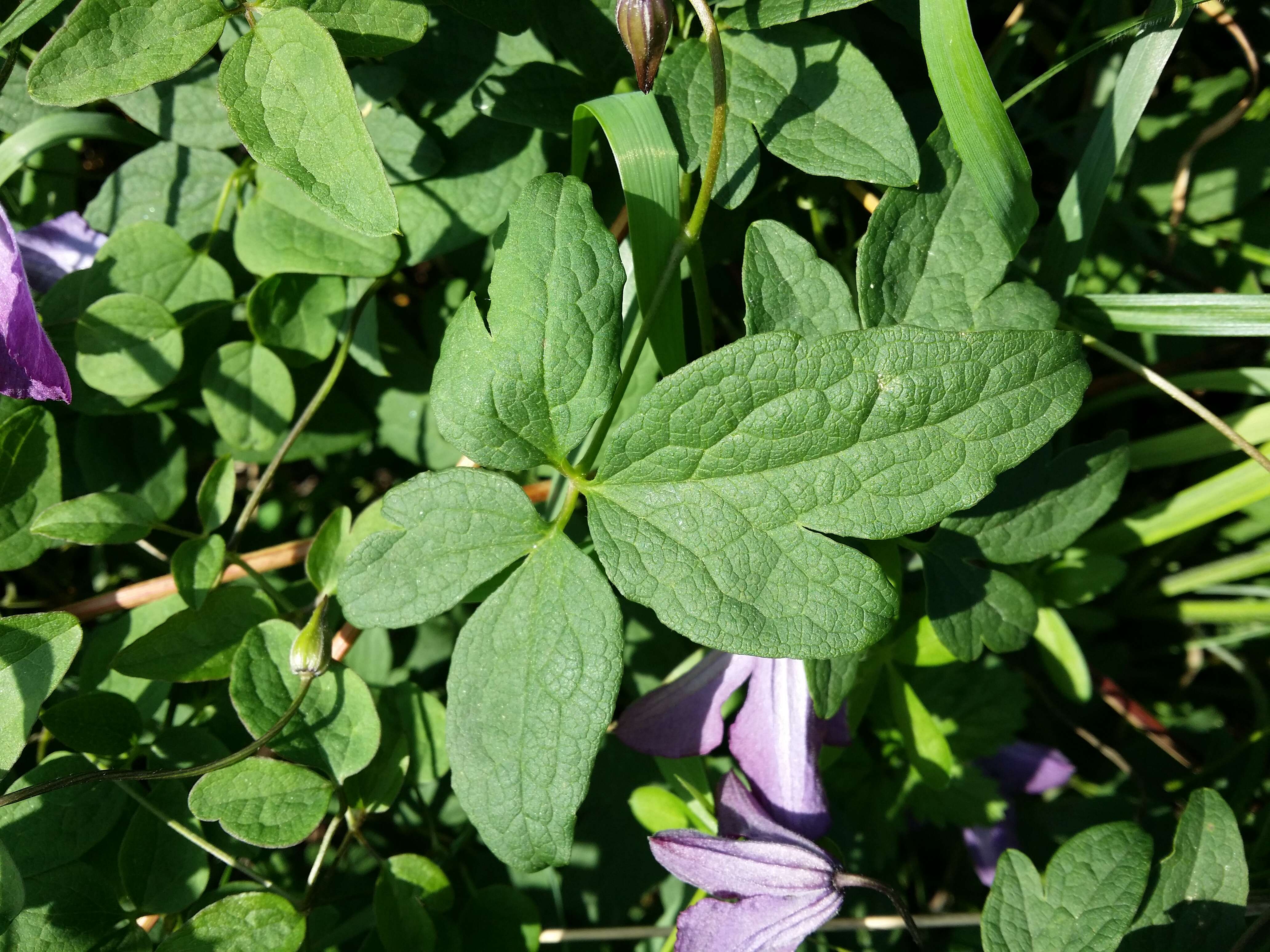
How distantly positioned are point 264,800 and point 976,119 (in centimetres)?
110

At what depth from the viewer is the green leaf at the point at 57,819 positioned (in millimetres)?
1045

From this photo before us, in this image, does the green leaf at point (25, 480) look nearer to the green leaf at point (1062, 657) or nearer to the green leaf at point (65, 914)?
the green leaf at point (65, 914)

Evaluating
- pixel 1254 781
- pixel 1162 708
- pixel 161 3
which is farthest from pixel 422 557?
pixel 1162 708

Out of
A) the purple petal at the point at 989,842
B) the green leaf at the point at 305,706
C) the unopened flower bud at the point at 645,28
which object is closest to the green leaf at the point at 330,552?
the green leaf at the point at 305,706

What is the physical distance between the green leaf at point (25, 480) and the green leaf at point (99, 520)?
0.16 feet

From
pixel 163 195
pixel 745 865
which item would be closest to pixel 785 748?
pixel 745 865

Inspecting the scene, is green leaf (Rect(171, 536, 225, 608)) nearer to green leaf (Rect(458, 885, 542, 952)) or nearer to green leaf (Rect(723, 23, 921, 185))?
green leaf (Rect(458, 885, 542, 952))

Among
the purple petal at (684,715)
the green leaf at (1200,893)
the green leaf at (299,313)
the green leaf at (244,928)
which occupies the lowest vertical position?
the green leaf at (1200,893)

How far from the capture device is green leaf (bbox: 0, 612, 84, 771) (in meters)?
0.96

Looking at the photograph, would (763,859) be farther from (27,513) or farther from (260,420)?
(27,513)

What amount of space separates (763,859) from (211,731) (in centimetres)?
76

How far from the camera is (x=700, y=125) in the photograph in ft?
3.32

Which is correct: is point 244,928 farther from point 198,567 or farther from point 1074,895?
point 1074,895

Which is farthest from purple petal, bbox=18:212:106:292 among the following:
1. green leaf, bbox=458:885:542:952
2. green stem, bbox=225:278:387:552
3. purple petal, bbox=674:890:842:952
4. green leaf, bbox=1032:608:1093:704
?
green leaf, bbox=1032:608:1093:704
